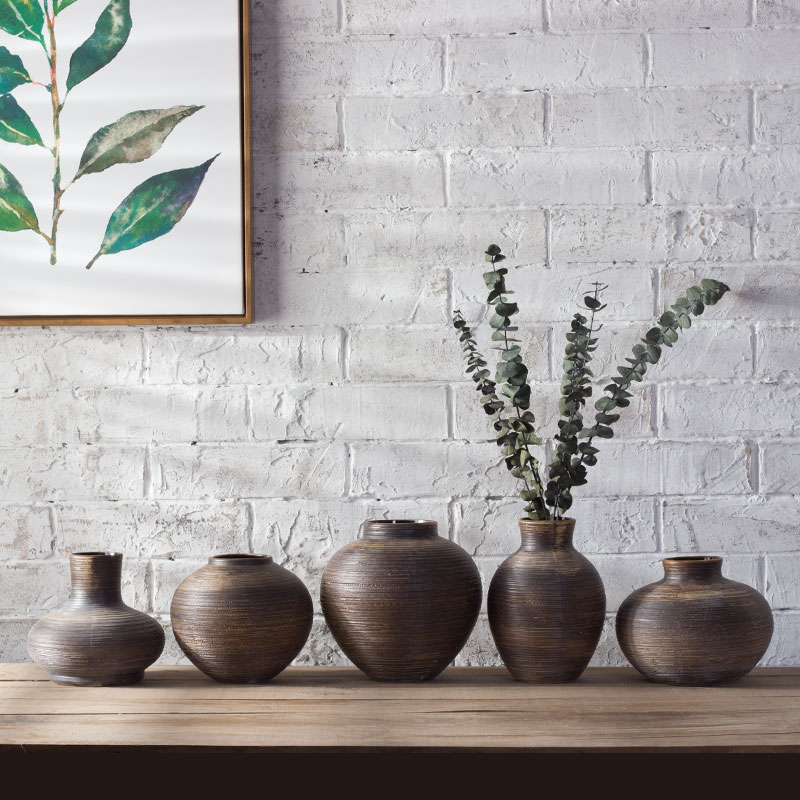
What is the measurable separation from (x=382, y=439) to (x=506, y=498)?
0.70 feet

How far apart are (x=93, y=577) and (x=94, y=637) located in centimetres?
9

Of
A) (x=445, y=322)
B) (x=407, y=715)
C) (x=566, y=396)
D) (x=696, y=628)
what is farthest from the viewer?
(x=445, y=322)

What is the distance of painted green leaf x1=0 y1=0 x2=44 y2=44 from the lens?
4.80ft

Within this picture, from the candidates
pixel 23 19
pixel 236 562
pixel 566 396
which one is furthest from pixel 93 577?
pixel 23 19

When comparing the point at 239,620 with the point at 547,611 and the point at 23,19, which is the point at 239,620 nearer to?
the point at 547,611

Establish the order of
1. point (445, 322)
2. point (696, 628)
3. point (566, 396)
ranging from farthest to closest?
point (445, 322), point (566, 396), point (696, 628)

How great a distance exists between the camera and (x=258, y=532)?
4.72ft

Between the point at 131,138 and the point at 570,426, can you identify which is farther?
the point at 131,138

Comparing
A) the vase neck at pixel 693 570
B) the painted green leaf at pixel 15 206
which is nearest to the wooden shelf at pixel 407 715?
the vase neck at pixel 693 570

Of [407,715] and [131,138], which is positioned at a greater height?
[131,138]

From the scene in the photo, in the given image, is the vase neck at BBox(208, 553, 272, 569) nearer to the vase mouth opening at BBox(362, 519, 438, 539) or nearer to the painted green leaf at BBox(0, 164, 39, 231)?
the vase mouth opening at BBox(362, 519, 438, 539)

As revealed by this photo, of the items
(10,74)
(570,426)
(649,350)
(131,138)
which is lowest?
(570,426)

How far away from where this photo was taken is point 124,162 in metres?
1.45

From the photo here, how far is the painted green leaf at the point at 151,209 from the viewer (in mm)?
1447
